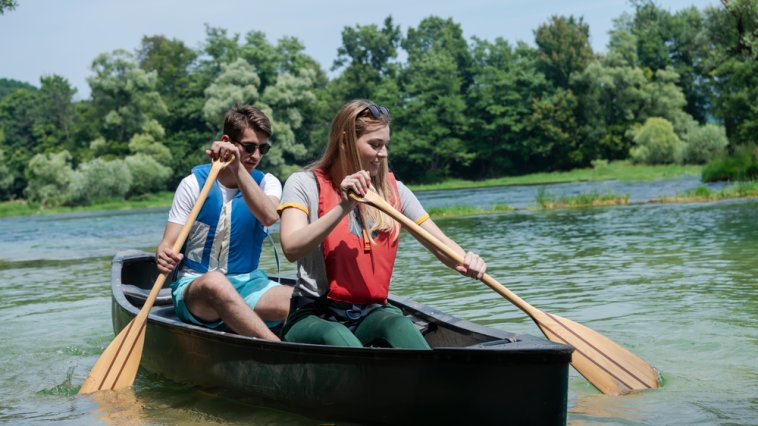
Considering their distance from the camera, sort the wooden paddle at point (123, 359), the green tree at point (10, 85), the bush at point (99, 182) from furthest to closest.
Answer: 1. the green tree at point (10, 85)
2. the bush at point (99, 182)
3. the wooden paddle at point (123, 359)

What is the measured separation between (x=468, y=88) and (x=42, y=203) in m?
26.6

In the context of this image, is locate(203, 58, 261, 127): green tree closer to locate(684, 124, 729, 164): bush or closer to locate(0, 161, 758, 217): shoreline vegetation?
locate(0, 161, 758, 217): shoreline vegetation

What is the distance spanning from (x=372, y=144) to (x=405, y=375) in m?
0.94

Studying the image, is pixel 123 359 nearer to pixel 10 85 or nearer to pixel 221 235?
pixel 221 235

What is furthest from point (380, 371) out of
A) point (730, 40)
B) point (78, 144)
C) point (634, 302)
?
point (78, 144)

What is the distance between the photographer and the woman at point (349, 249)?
3.73 meters

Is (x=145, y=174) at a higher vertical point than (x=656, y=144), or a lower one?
lower

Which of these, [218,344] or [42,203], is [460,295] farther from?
[42,203]

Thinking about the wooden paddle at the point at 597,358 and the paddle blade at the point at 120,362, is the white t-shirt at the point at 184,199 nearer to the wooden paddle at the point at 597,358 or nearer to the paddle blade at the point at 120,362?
the paddle blade at the point at 120,362

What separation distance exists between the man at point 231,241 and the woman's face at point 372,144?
3.13 ft

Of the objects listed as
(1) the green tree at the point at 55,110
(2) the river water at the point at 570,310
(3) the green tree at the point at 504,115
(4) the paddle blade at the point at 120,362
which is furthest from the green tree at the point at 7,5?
(1) the green tree at the point at 55,110

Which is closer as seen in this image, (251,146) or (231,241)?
(251,146)

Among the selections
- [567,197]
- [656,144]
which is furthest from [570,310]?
[656,144]

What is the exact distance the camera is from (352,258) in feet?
12.3
